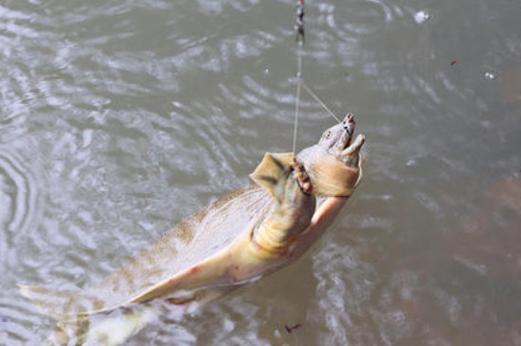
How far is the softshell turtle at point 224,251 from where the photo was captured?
2.86 meters

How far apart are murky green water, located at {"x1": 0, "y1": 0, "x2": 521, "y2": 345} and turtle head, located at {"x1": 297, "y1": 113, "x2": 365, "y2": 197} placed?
0.58 metres

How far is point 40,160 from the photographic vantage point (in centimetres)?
395

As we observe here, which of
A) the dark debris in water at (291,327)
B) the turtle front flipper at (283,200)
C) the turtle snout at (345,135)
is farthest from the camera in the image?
the dark debris in water at (291,327)

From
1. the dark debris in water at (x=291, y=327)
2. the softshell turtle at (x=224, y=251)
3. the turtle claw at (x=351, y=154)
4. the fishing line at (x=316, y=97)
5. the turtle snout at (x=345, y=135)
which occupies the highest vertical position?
the turtle snout at (x=345, y=135)

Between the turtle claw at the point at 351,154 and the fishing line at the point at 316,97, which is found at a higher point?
the turtle claw at the point at 351,154

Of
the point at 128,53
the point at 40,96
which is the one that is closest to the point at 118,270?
the point at 40,96

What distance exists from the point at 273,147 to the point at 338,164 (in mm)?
1137

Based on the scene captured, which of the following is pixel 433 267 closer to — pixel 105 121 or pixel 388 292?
pixel 388 292

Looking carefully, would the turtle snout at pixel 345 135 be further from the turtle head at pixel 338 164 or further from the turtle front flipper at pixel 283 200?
the turtle front flipper at pixel 283 200

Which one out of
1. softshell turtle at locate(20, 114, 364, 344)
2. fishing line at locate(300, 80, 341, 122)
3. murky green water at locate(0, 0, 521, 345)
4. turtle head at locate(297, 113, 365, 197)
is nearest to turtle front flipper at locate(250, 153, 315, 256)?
softshell turtle at locate(20, 114, 364, 344)

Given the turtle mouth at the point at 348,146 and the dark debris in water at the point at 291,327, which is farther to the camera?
the dark debris in water at the point at 291,327

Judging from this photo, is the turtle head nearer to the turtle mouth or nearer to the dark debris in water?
the turtle mouth

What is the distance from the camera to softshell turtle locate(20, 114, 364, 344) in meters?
2.86

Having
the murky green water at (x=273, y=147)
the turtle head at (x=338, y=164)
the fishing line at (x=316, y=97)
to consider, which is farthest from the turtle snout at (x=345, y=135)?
the fishing line at (x=316, y=97)
